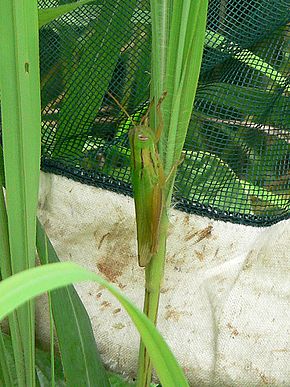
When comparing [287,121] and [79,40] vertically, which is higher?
[79,40]

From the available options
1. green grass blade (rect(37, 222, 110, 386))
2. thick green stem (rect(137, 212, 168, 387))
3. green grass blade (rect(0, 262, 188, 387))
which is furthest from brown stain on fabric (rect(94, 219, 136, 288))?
green grass blade (rect(0, 262, 188, 387))

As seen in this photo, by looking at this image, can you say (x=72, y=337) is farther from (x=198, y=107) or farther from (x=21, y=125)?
(x=198, y=107)

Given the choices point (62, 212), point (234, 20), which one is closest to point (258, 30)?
point (234, 20)

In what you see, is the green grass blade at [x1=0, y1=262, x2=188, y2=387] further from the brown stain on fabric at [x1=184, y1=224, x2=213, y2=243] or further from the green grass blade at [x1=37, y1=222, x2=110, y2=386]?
the brown stain on fabric at [x1=184, y1=224, x2=213, y2=243]

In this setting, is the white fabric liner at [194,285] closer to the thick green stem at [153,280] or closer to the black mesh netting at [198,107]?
the black mesh netting at [198,107]

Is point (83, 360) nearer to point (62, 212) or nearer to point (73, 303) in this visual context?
point (73, 303)

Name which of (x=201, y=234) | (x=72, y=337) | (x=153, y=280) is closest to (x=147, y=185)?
(x=153, y=280)

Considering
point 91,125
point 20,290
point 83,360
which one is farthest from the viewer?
point 91,125

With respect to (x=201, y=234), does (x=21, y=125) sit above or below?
above
